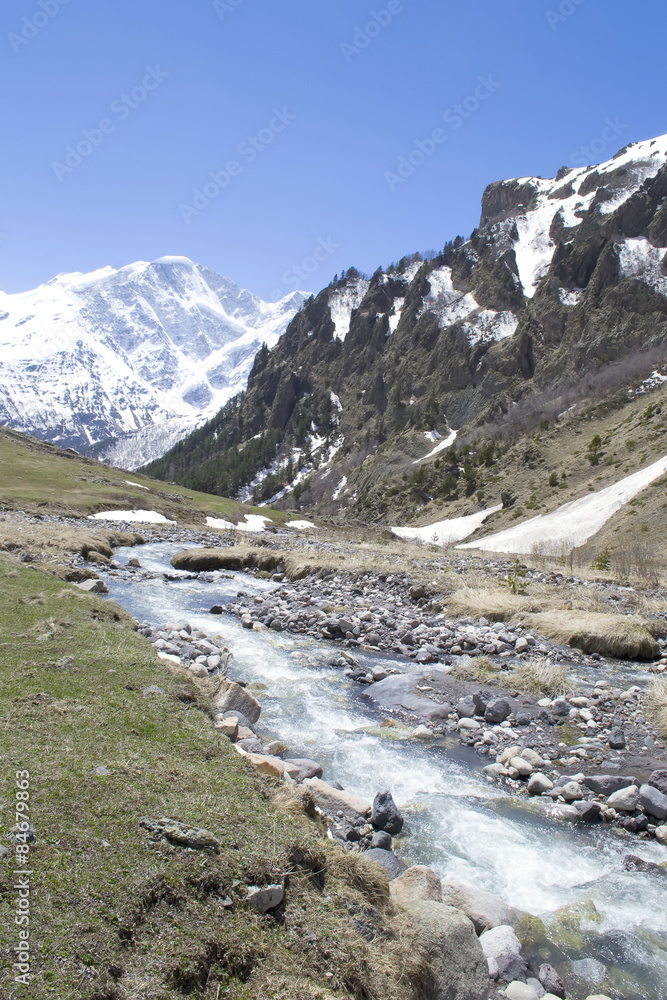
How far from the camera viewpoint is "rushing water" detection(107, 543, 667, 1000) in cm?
596

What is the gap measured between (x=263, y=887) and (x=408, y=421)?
13747 cm

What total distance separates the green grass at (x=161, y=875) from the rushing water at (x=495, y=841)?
2582 mm

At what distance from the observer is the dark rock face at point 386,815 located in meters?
7.50

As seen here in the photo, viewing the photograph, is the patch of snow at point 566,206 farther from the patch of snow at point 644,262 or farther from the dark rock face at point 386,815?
the dark rock face at point 386,815

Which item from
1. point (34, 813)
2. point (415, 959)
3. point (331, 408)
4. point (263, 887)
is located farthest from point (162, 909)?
point (331, 408)

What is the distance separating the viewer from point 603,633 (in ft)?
55.2

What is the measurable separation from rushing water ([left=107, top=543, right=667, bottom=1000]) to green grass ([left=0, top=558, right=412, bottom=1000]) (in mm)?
2582

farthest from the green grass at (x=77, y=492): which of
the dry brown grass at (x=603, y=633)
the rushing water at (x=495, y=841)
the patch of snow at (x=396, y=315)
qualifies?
the patch of snow at (x=396, y=315)

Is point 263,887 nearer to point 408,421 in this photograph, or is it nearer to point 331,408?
point 408,421

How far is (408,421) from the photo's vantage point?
138500 millimetres

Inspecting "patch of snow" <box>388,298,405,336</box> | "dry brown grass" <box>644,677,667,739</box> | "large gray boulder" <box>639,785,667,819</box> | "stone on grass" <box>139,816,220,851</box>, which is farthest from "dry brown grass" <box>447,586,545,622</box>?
A: "patch of snow" <box>388,298,405,336</box>

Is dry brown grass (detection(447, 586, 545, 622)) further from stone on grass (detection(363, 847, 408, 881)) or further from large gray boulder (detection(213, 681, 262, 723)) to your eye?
stone on grass (detection(363, 847, 408, 881))

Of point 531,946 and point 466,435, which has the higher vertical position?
point 466,435

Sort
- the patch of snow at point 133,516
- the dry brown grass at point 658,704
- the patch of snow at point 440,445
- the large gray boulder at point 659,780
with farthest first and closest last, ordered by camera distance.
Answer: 1. the patch of snow at point 440,445
2. the patch of snow at point 133,516
3. the dry brown grass at point 658,704
4. the large gray boulder at point 659,780
